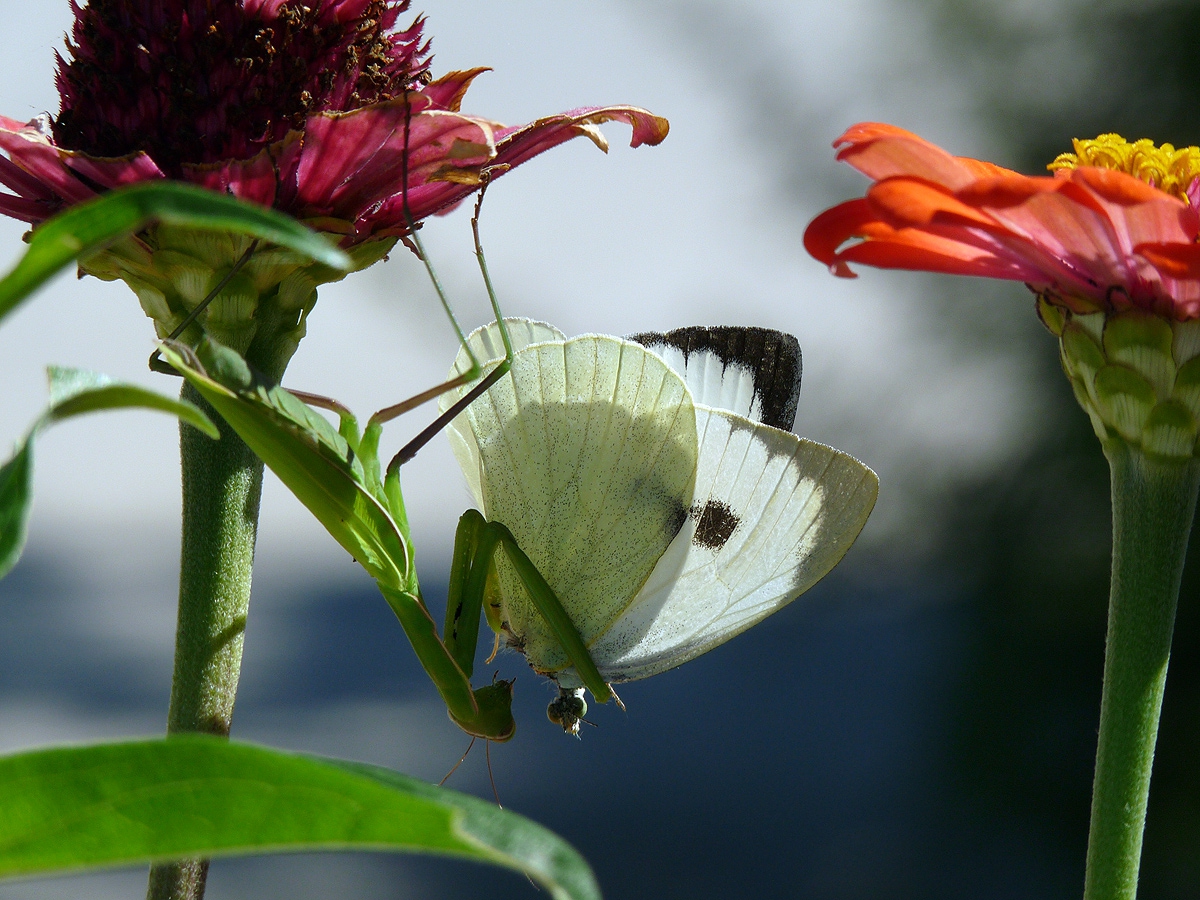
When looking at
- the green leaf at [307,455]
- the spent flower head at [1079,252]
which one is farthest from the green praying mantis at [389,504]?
the spent flower head at [1079,252]

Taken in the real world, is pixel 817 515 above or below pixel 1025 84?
below

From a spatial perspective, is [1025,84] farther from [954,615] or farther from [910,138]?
[910,138]

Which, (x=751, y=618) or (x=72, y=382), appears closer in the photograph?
(x=72, y=382)

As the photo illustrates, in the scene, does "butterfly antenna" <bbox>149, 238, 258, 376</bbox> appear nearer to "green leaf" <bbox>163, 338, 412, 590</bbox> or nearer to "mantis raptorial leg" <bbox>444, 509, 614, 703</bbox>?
"green leaf" <bbox>163, 338, 412, 590</bbox>

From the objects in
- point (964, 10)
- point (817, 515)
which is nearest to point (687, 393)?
point (817, 515)

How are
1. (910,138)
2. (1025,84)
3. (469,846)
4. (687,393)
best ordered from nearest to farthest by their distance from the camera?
(469,846) → (910,138) → (687,393) → (1025,84)
